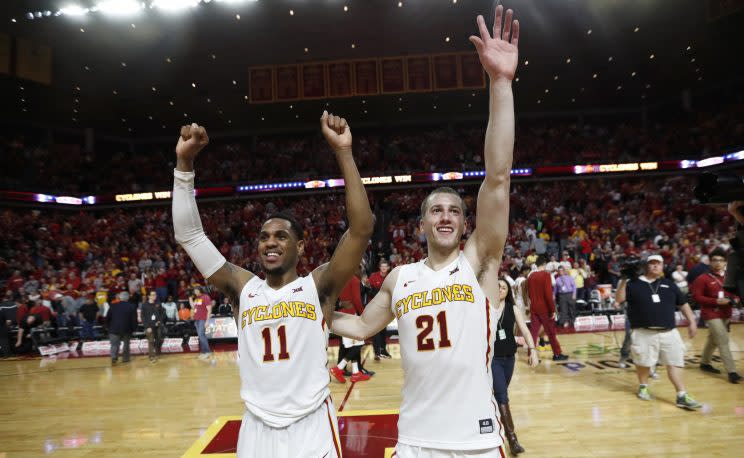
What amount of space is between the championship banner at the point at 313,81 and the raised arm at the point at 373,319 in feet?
47.2

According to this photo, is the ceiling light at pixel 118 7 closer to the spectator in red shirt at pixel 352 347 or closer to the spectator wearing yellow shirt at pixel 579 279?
the spectator in red shirt at pixel 352 347

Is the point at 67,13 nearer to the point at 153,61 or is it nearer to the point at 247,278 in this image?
the point at 153,61

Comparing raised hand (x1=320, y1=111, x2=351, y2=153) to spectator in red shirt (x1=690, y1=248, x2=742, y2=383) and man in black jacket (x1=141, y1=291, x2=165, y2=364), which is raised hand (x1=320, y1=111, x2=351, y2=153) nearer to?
spectator in red shirt (x1=690, y1=248, x2=742, y2=383)

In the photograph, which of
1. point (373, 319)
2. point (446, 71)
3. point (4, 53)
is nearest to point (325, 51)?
point (446, 71)

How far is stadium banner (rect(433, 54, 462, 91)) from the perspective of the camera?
1535cm

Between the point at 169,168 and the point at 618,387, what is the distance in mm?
23167

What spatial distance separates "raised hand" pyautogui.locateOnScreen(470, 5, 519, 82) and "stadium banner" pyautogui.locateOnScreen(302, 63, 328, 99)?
47.0 feet

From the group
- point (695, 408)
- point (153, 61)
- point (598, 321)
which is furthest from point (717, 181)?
point (153, 61)

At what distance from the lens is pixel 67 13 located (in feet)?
43.4

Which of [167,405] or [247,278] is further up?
[247,278]

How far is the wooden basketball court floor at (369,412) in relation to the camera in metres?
4.62

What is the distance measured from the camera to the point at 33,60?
1505cm

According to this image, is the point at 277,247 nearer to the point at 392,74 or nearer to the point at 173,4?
the point at 173,4

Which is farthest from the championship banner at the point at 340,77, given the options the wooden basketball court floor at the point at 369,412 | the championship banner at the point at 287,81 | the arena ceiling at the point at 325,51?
the wooden basketball court floor at the point at 369,412
